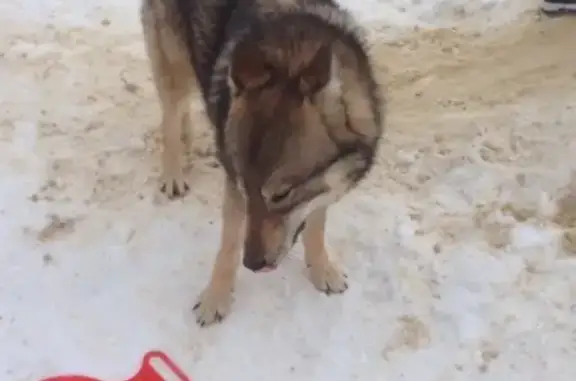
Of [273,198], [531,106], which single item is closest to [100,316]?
[273,198]

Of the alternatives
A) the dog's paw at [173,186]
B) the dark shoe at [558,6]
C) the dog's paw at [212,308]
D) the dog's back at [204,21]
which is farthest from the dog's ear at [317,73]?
the dark shoe at [558,6]

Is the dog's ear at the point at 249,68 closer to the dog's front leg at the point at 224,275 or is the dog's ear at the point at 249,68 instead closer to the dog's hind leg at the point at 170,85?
the dog's front leg at the point at 224,275

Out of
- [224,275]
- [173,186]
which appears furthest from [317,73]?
[173,186]

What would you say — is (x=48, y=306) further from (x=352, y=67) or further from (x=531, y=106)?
(x=531, y=106)

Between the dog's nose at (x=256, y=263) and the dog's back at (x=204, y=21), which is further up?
the dog's back at (x=204, y=21)

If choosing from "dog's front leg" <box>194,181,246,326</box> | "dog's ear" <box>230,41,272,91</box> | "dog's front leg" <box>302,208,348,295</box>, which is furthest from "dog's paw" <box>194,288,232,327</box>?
"dog's ear" <box>230,41,272,91</box>

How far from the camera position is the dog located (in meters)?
1.73

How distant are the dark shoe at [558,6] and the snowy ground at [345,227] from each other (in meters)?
0.06

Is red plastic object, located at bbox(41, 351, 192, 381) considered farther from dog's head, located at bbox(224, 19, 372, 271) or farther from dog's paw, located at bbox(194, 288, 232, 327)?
dog's head, located at bbox(224, 19, 372, 271)

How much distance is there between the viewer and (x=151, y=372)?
2.13 m

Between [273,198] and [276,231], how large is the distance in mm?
115

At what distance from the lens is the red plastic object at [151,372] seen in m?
2.10

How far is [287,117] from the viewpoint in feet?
5.64

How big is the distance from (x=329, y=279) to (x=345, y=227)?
23cm
